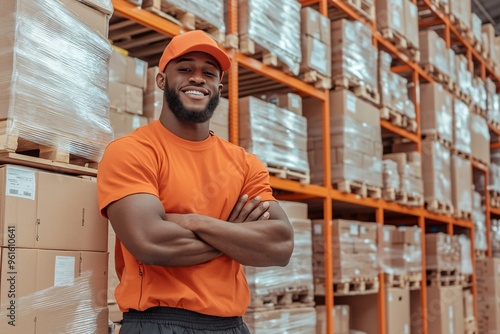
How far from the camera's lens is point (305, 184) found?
643 cm

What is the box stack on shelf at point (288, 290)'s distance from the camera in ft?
18.0

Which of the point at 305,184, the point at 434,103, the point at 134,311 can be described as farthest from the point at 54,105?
the point at 434,103

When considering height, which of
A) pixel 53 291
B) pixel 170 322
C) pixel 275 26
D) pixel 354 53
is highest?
pixel 354 53

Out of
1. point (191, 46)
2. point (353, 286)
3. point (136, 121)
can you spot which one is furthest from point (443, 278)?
point (191, 46)

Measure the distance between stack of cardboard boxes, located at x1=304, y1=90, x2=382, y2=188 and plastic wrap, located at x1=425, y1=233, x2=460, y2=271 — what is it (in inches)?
87.2

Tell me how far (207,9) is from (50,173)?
2.65 meters

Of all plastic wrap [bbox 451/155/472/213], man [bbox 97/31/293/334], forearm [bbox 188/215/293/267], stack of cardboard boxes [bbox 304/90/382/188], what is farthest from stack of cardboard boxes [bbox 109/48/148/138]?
plastic wrap [bbox 451/155/472/213]

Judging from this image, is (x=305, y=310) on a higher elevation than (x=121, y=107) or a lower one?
lower

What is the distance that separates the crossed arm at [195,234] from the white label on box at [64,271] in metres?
0.53

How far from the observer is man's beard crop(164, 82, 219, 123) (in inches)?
117

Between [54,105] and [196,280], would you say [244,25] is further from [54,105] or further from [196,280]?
[196,280]

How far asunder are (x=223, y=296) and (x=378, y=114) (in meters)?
5.28

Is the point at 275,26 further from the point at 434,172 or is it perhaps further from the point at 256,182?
the point at 434,172

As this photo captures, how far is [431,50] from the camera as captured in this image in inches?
371
